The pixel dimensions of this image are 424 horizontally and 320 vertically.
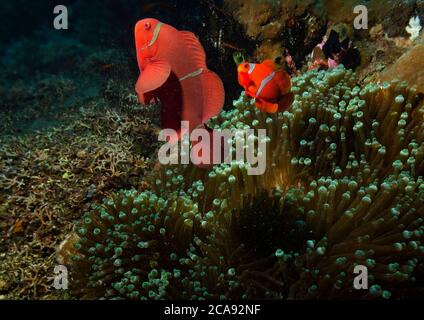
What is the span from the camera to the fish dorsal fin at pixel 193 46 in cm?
184

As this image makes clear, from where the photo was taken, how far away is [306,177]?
2.27 metres

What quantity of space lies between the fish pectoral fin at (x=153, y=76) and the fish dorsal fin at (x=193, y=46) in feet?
0.46

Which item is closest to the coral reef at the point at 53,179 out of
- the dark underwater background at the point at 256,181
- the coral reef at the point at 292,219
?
the dark underwater background at the point at 256,181

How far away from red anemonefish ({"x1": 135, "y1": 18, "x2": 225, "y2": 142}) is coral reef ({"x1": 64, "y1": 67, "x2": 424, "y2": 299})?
0.47m

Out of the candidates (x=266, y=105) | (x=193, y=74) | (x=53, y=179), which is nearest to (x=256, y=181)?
(x=266, y=105)

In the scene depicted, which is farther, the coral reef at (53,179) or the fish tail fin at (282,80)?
the coral reef at (53,179)

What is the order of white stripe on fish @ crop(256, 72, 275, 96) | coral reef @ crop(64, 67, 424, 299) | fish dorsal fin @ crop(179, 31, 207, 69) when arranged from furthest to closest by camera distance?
white stripe on fish @ crop(256, 72, 275, 96) < fish dorsal fin @ crop(179, 31, 207, 69) < coral reef @ crop(64, 67, 424, 299)

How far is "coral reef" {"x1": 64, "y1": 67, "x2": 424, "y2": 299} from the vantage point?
67.1 inches

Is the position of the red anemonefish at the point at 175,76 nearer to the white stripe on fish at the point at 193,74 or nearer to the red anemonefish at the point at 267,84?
the white stripe on fish at the point at 193,74

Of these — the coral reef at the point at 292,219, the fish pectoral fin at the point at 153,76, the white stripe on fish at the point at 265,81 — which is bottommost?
the coral reef at the point at 292,219

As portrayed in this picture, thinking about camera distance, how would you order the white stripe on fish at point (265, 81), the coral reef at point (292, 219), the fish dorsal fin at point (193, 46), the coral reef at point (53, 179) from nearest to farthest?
the coral reef at point (292, 219), the fish dorsal fin at point (193, 46), the white stripe on fish at point (265, 81), the coral reef at point (53, 179)

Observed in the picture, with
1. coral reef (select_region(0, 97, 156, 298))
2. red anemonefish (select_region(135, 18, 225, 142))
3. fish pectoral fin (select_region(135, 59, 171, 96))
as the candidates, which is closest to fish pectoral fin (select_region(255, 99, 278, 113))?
red anemonefish (select_region(135, 18, 225, 142))

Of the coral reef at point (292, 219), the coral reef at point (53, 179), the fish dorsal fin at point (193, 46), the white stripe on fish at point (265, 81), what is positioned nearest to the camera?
the coral reef at point (292, 219)

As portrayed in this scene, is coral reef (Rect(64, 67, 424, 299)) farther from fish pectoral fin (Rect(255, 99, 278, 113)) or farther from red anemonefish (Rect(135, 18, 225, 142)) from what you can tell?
red anemonefish (Rect(135, 18, 225, 142))
